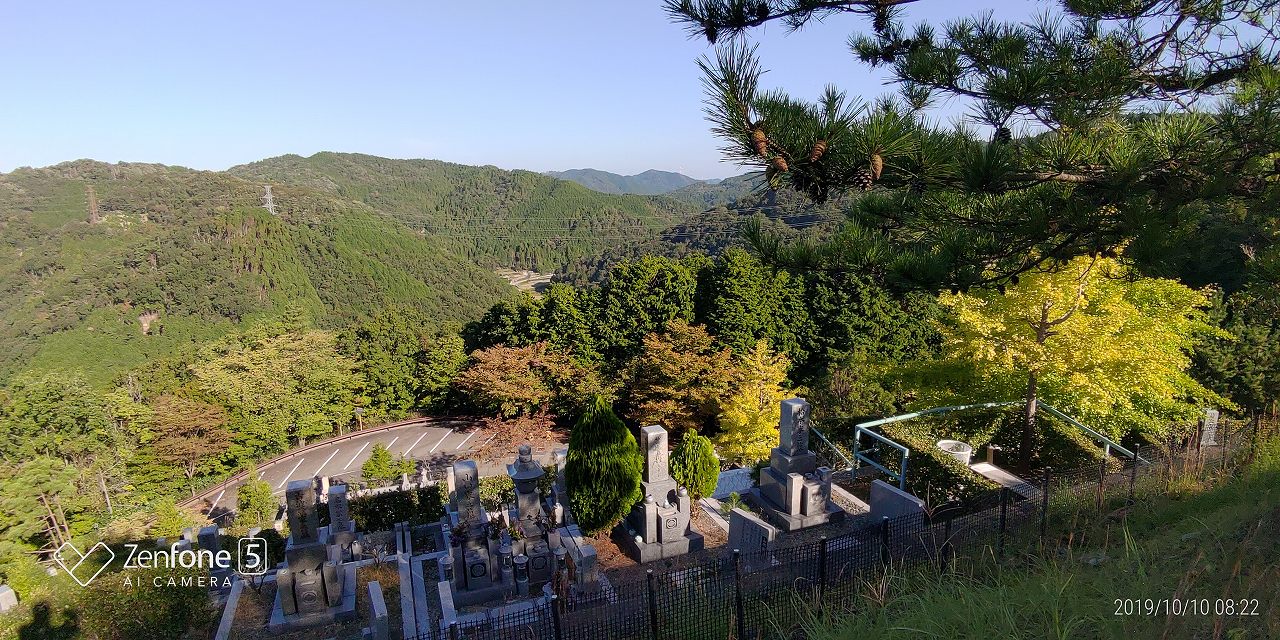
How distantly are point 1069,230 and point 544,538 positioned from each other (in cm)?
758

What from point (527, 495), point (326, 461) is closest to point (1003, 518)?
point (527, 495)

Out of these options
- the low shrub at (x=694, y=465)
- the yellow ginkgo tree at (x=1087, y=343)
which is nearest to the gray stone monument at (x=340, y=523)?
the low shrub at (x=694, y=465)

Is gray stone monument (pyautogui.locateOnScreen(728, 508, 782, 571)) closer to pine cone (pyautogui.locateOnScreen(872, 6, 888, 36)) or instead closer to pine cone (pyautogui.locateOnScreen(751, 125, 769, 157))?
A: pine cone (pyautogui.locateOnScreen(872, 6, 888, 36))

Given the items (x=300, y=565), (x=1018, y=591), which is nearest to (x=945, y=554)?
(x=1018, y=591)

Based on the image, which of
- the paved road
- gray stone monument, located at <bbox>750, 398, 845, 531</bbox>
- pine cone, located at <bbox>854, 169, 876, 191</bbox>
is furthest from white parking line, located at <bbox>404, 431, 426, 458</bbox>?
pine cone, located at <bbox>854, 169, 876, 191</bbox>

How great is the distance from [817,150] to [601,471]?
6.98 metres

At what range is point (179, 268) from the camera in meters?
54.5

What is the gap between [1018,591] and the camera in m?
3.31

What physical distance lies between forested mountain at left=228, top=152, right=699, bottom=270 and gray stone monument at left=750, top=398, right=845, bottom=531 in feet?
317

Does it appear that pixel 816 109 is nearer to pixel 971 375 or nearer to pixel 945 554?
pixel 945 554

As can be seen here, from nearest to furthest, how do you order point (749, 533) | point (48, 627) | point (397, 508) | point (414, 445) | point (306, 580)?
1. point (48, 627)
2. point (306, 580)
3. point (749, 533)
4. point (397, 508)
5. point (414, 445)

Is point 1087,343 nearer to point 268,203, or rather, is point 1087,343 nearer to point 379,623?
point 379,623

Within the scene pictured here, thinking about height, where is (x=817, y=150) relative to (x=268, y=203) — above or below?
below

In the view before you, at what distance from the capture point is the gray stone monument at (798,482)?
28.8 ft
